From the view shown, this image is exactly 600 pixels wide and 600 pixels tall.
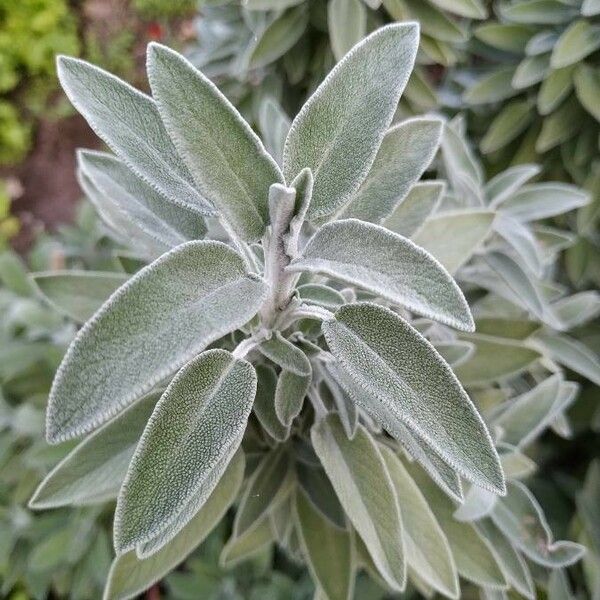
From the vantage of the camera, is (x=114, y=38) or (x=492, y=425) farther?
(x=114, y=38)

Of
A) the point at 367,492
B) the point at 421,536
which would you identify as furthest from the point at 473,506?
the point at 367,492

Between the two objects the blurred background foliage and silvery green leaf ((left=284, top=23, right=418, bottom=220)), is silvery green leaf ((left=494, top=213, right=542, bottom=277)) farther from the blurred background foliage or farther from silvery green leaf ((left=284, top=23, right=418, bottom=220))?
silvery green leaf ((left=284, top=23, right=418, bottom=220))

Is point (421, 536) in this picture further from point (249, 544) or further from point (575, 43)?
point (575, 43)

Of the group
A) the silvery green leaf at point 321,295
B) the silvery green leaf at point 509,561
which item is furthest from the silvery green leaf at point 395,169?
the silvery green leaf at point 509,561

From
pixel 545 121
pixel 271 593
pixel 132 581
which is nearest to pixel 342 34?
pixel 545 121

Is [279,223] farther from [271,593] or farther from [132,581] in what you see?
[271,593]

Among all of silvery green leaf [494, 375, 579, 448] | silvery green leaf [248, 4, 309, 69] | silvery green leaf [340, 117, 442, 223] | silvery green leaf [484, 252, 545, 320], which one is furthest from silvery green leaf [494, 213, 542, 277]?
silvery green leaf [248, 4, 309, 69]
